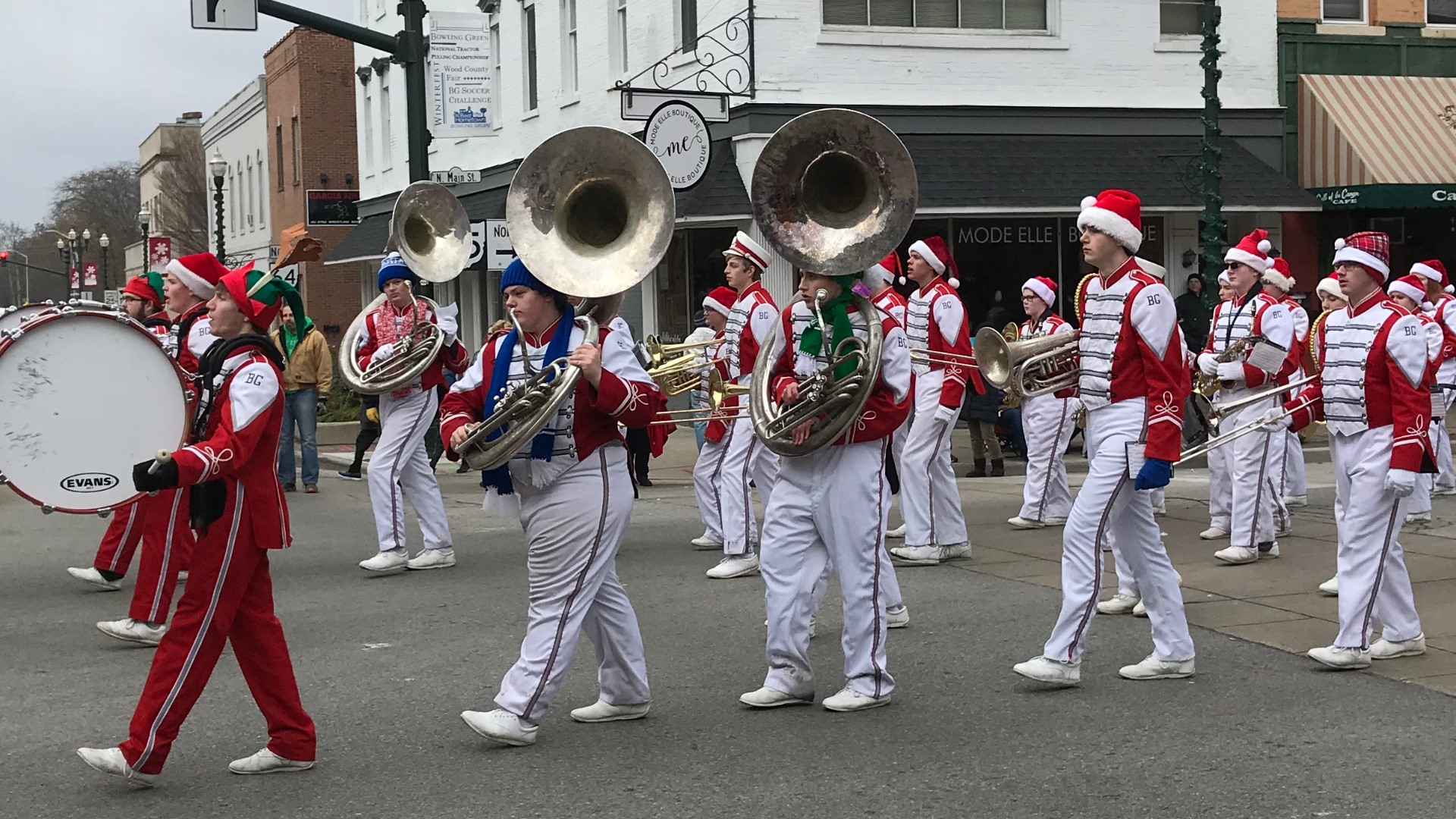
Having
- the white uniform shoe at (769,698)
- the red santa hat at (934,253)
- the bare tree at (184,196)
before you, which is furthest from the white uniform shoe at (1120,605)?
the bare tree at (184,196)

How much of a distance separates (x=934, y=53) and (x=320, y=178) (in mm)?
24964

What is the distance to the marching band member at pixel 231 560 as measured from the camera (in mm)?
5617

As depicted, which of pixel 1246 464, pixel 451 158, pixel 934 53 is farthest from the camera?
pixel 451 158

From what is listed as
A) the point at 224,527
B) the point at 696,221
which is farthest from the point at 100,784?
the point at 696,221

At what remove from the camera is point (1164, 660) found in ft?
23.3

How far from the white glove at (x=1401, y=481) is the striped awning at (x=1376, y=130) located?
15147 millimetres

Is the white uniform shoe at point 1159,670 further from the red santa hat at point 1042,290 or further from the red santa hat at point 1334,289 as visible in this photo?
the red santa hat at point 1042,290

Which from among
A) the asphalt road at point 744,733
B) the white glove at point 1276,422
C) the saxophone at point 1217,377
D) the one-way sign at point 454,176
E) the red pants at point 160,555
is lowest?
the asphalt road at point 744,733

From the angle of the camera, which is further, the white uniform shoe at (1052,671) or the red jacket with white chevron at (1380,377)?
the red jacket with white chevron at (1380,377)

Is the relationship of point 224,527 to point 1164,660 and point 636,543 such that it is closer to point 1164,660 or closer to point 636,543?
point 1164,660

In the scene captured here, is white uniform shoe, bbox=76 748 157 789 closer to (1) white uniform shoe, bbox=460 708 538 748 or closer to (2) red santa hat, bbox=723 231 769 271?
(1) white uniform shoe, bbox=460 708 538 748

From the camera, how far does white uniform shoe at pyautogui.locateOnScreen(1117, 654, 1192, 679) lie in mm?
7090

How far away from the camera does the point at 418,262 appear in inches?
456

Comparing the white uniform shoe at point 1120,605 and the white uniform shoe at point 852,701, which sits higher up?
the white uniform shoe at point 1120,605
